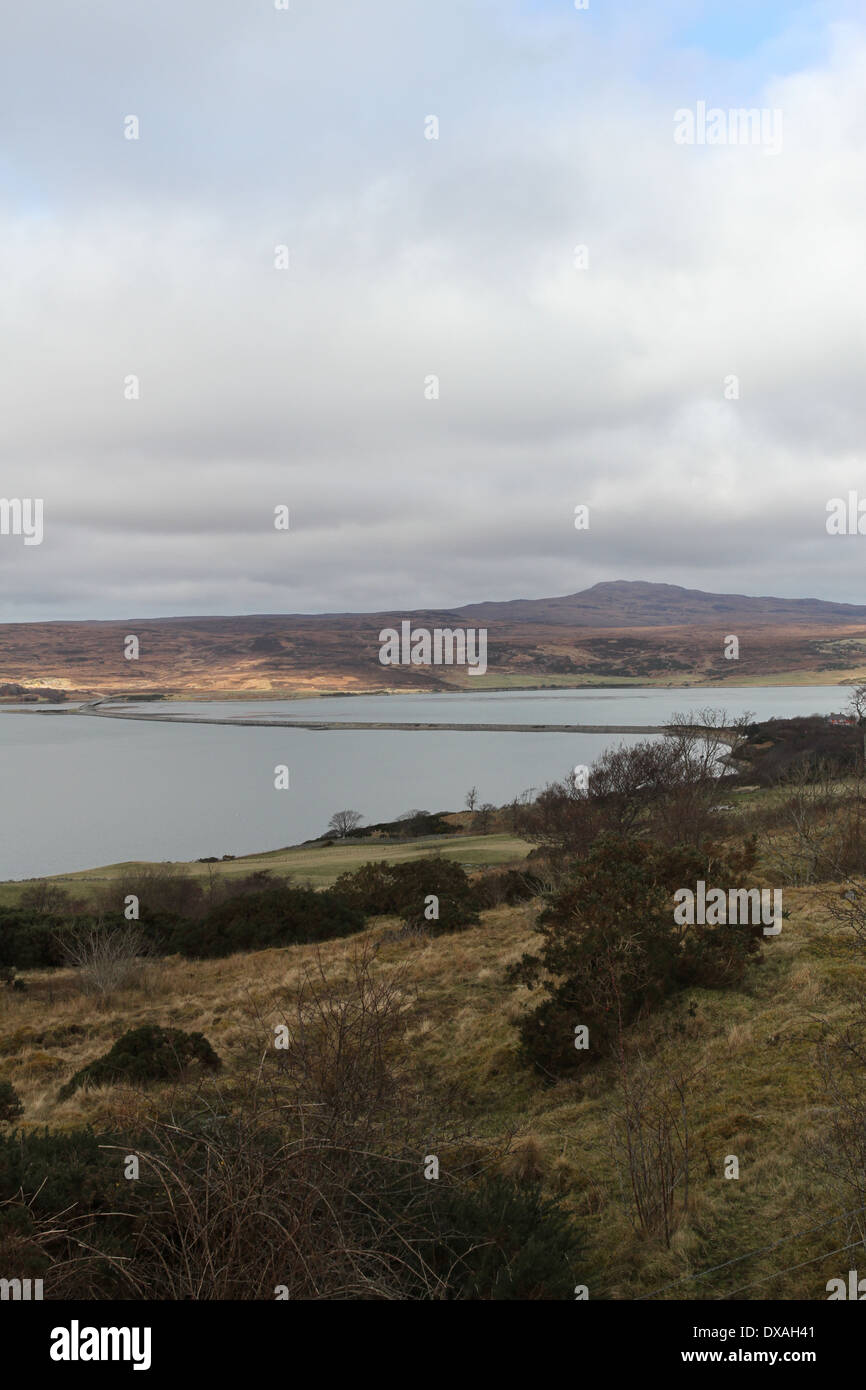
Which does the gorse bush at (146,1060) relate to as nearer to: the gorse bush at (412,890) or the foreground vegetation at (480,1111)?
the foreground vegetation at (480,1111)

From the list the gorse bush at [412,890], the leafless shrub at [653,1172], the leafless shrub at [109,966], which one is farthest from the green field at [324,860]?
the leafless shrub at [653,1172]

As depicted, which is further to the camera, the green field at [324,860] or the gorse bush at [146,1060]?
the green field at [324,860]

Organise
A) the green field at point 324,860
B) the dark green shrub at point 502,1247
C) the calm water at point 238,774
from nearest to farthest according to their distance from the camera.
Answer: the dark green shrub at point 502,1247, the green field at point 324,860, the calm water at point 238,774

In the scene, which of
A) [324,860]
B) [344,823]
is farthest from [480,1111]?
[344,823]

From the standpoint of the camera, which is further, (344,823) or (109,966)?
(344,823)

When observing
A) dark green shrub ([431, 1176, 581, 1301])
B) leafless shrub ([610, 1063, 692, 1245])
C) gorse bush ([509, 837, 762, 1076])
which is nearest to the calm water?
gorse bush ([509, 837, 762, 1076])

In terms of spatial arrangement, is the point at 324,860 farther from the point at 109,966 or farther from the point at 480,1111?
the point at 480,1111

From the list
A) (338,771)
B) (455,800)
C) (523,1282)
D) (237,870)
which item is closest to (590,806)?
(237,870)
